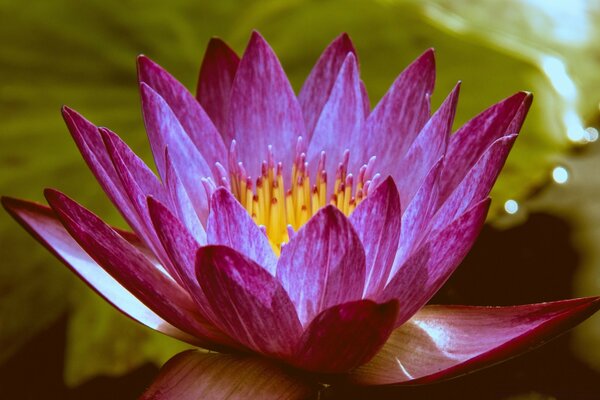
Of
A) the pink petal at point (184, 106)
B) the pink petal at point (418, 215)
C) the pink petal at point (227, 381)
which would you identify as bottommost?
the pink petal at point (227, 381)

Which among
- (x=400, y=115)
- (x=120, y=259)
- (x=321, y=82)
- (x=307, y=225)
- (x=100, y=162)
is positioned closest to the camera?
(x=307, y=225)

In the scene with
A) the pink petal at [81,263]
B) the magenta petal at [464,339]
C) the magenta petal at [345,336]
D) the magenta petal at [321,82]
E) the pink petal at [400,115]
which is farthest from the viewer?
the magenta petal at [321,82]

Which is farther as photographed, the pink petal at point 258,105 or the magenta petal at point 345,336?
the pink petal at point 258,105

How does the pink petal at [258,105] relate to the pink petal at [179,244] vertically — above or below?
above

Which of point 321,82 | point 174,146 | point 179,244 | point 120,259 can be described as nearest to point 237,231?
point 179,244

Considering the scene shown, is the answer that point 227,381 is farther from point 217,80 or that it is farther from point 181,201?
point 217,80

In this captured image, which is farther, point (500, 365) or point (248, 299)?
point (500, 365)

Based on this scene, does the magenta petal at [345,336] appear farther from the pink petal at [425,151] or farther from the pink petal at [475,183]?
the pink petal at [425,151]

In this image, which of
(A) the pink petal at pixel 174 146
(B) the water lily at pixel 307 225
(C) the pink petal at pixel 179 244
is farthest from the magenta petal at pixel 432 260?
(A) the pink petal at pixel 174 146
